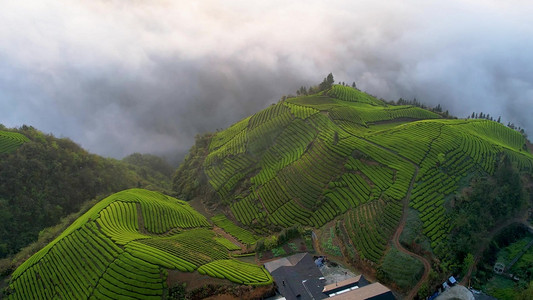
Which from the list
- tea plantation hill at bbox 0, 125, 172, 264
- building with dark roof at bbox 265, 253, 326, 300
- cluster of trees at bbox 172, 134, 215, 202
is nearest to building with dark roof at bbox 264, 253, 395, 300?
building with dark roof at bbox 265, 253, 326, 300

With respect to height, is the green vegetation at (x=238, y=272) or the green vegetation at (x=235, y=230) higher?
the green vegetation at (x=235, y=230)

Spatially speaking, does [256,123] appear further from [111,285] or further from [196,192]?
[111,285]

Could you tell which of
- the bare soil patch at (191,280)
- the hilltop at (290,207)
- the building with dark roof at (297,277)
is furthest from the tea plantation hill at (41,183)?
the building with dark roof at (297,277)

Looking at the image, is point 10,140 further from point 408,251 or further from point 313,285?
point 408,251

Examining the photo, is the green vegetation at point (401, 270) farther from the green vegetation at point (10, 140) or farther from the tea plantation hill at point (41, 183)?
the green vegetation at point (10, 140)

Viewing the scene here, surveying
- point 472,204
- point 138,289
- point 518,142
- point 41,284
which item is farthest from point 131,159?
point 518,142

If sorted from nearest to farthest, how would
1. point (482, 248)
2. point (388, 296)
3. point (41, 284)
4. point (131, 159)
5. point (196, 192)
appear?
point (388, 296) < point (41, 284) < point (482, 248) < point (196, 192) < point (131, 159)

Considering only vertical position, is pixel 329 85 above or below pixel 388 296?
above

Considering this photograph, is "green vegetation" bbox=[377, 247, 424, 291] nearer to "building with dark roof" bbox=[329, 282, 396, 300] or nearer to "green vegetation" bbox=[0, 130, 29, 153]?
"building with dark roof" bbox=[329, 282, 396, 300]
